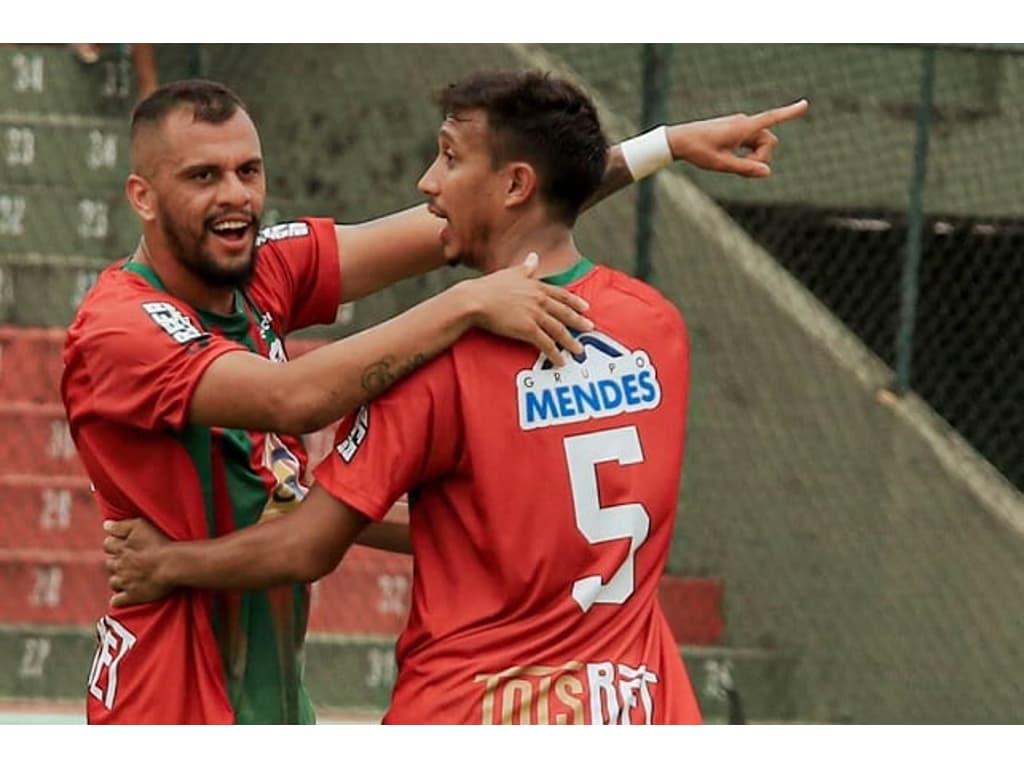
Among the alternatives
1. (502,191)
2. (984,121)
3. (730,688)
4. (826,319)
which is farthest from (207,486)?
(984,121)

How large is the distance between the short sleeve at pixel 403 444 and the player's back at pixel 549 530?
0.03 m

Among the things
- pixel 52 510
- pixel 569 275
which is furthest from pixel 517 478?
pixel 52 510

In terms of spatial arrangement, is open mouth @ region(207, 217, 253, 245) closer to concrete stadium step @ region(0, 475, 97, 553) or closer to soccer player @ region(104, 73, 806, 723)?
soccer player @ region(104, 73, 806, 723)

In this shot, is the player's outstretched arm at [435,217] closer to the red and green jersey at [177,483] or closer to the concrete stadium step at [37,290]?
the red and green jersey at [177,483]

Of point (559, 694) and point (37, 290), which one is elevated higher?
point (37, 290)

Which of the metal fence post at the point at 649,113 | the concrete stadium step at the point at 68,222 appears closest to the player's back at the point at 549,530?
the metal fence post at the point at 649,113

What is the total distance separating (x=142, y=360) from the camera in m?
3.89

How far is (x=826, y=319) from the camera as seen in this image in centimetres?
837

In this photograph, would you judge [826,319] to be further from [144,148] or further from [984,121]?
[144,148]

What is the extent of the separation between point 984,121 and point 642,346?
17.5ft

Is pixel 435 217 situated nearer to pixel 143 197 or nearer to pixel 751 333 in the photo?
pixel 143 197

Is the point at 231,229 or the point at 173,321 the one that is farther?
the point at 231,229

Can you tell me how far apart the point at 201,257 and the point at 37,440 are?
4527 millimetres

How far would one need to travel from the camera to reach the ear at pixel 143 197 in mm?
4105
